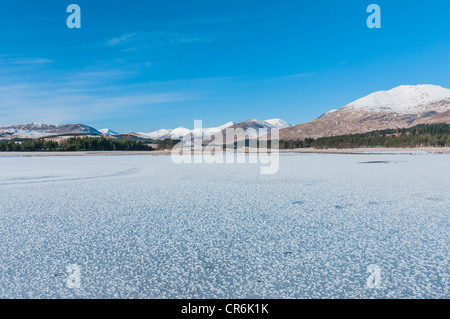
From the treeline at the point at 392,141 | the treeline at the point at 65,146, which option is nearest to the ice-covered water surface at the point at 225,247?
the treeline at the point at 65,146

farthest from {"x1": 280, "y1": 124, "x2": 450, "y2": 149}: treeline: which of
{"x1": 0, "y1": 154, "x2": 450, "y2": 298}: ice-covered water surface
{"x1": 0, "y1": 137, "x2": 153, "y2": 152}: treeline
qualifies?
{"x1": 0, "y1": 154, "x2": 450, "y2": 298}: ice-covered water surface

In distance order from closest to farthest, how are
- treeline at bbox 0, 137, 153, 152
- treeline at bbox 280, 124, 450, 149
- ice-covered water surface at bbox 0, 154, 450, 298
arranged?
ice-covered water surface at bbox 0, 154, 450, 298
treeline at bbox 0, 137, 153, 152
treeline at bbox 280, 124, 450, 149

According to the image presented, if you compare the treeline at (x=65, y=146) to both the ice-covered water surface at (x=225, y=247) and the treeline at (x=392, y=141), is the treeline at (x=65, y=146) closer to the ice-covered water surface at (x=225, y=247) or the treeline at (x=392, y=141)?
the treeline at (x=392, y=141)

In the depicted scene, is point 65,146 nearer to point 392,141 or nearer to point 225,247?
point 225,247

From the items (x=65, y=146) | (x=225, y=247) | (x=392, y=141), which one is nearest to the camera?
(x=225, y=247)

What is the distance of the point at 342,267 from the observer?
18.4 feet

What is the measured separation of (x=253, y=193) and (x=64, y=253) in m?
9.15

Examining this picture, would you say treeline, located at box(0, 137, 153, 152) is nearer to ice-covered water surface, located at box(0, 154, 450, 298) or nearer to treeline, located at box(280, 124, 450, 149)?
treeline, located at box(280, 124, 450, 149)

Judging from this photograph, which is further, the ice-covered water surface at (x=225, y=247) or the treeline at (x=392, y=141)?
the treeline at (x=392, y=141)

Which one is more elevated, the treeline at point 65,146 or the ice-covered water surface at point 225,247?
the treeline at point 65,146

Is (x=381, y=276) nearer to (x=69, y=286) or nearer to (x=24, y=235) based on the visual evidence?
(x=69, y=286)

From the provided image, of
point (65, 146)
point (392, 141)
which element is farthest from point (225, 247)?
point (392, 141)

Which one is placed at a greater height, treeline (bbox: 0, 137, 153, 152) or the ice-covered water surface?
treeline (bbox: 0, 137, 153, 152)

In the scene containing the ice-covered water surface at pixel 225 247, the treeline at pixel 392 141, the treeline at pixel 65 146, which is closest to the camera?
the ice-covered water surface at pixel 225 247
